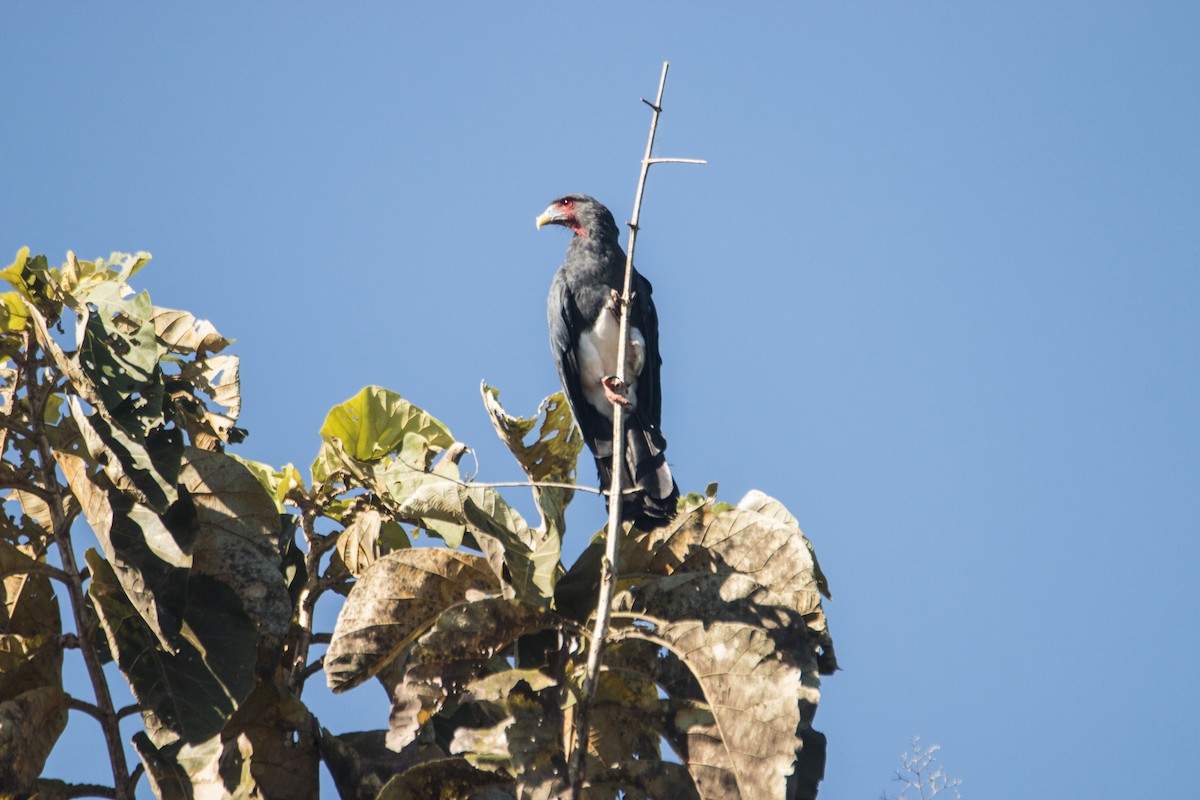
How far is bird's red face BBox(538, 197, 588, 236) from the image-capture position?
6609 millimetres

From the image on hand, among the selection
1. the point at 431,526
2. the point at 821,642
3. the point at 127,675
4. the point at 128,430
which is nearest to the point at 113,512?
the point at 128,430

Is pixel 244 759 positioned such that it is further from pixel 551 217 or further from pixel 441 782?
pixel 551 217

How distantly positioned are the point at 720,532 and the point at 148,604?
1.37 m

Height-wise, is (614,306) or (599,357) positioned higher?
(614,306)

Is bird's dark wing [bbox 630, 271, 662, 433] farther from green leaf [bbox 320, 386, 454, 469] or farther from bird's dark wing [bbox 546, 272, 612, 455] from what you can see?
green leaf [bbox 320, 386, 454, 469]

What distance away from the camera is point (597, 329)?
6.00 meters

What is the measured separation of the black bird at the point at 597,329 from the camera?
564 cm

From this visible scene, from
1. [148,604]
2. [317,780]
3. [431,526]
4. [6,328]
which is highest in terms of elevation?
[6,328]

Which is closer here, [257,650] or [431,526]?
[257,650]

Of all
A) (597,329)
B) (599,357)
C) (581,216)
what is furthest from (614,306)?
(581,216)

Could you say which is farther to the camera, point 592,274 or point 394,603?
point 592,274

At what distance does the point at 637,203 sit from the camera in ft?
9.96

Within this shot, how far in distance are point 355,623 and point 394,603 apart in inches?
4.1

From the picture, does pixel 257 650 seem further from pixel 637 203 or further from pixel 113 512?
pixel 637 203
